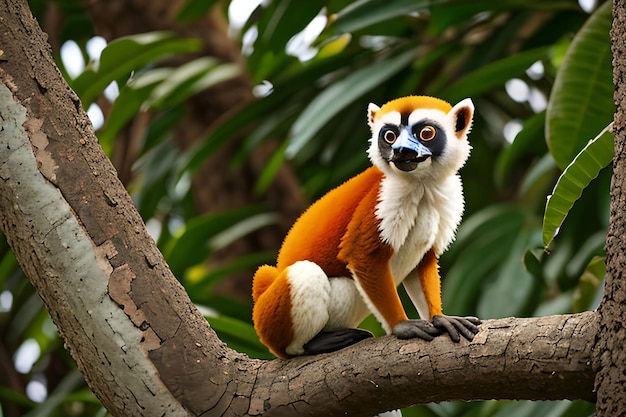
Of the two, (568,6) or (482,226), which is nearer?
(568,6)

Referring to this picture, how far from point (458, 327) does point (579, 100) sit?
2.56 ft

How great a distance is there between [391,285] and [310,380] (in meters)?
0.19

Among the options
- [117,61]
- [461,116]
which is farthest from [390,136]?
[117,61]

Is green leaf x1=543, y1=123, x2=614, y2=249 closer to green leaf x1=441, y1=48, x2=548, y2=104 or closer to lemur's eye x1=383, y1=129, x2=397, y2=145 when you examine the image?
lemur's eye x1=383, y1=129, x2=397, y2=145

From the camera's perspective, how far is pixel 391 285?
1223 mm

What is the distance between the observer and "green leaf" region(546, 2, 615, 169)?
1647 millimetres

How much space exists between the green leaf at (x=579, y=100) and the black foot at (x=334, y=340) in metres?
0.66

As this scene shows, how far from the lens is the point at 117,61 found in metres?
2.13

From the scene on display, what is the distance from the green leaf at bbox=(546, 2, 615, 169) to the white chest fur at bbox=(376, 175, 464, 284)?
424 millimetres

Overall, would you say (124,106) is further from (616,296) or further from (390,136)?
(616,296)

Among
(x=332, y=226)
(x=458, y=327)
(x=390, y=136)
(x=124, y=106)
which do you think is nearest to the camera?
(x=458, y=327)

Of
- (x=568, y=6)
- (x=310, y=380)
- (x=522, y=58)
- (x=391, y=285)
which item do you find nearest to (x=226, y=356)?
(x=310, y=380)

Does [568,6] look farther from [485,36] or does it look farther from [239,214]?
[239,214]

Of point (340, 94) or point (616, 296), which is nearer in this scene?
point (616, 296)
